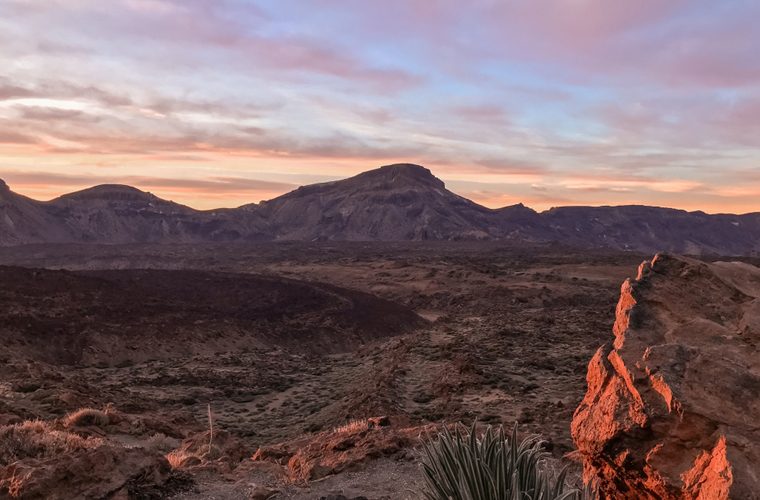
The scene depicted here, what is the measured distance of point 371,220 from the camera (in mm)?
165125

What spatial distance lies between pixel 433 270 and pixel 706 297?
54.7 metres

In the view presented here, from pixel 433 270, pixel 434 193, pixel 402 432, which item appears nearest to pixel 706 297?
pixel 402 432

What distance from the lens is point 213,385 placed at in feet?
66.5

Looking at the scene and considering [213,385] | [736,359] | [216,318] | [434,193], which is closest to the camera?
[736,359]

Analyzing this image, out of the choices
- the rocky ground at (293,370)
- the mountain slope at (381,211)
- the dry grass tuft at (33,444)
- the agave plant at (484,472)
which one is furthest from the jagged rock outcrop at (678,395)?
the mountain slope at (381,211)

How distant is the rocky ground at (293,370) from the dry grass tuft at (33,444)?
5.25 feet

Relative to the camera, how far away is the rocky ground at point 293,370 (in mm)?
9086

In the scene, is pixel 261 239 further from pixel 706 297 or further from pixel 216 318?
pixel 706 297

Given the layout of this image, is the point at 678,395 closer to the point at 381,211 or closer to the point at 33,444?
the point at 33,444

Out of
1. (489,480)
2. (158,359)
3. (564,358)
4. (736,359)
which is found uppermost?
(736,359)

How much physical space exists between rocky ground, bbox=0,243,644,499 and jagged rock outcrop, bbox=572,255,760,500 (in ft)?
8.04

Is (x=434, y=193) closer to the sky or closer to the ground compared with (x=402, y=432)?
closer to the sky

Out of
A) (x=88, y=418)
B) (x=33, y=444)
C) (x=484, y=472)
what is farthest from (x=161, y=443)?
(x=484, y=472)

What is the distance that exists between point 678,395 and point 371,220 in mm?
160535
